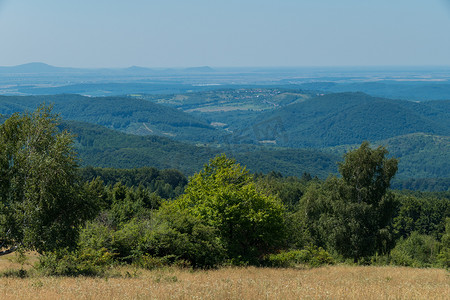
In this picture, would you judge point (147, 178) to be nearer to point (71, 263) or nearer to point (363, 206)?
point (363, 206)

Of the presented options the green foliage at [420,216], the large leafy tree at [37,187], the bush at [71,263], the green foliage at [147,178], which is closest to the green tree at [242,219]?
the bush at [71,263]

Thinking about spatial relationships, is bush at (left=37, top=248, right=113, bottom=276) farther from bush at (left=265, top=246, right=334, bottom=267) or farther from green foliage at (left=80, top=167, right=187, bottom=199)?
green foliage at (left=80, top=167, right=187, bottom=199)

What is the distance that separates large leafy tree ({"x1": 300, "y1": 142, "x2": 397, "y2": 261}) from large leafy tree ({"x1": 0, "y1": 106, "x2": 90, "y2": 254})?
1726 centimetres

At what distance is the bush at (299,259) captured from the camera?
21744mm

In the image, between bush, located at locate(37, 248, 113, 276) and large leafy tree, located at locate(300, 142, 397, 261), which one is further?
large leafy tree, located at locate(300, 142, 397, 261)

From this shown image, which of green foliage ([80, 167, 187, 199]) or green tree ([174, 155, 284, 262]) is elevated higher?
green tree ([174, 155, 284, 262])

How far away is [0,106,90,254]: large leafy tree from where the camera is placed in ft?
44.9

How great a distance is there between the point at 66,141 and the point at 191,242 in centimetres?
692

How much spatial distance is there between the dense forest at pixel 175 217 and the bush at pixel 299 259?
0.06 meters

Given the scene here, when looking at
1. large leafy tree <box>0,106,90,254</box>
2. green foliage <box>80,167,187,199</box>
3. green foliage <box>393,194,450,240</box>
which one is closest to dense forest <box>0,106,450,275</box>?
large leafy tree <box>0,106,90,254</box>

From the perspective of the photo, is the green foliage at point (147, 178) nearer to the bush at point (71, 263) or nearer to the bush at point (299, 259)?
the bush at point (299, 259)

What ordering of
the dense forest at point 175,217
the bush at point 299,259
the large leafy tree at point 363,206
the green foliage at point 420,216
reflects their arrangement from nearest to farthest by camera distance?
1. the dense forest at point 175,217
2. the bush at point 299,259
3. the large leafy tree at point 363,206
4. the green foliage at point 420,216

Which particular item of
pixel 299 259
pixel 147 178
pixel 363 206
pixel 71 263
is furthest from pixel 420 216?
→ pixel 71 263

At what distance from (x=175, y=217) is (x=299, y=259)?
8.45 metres
